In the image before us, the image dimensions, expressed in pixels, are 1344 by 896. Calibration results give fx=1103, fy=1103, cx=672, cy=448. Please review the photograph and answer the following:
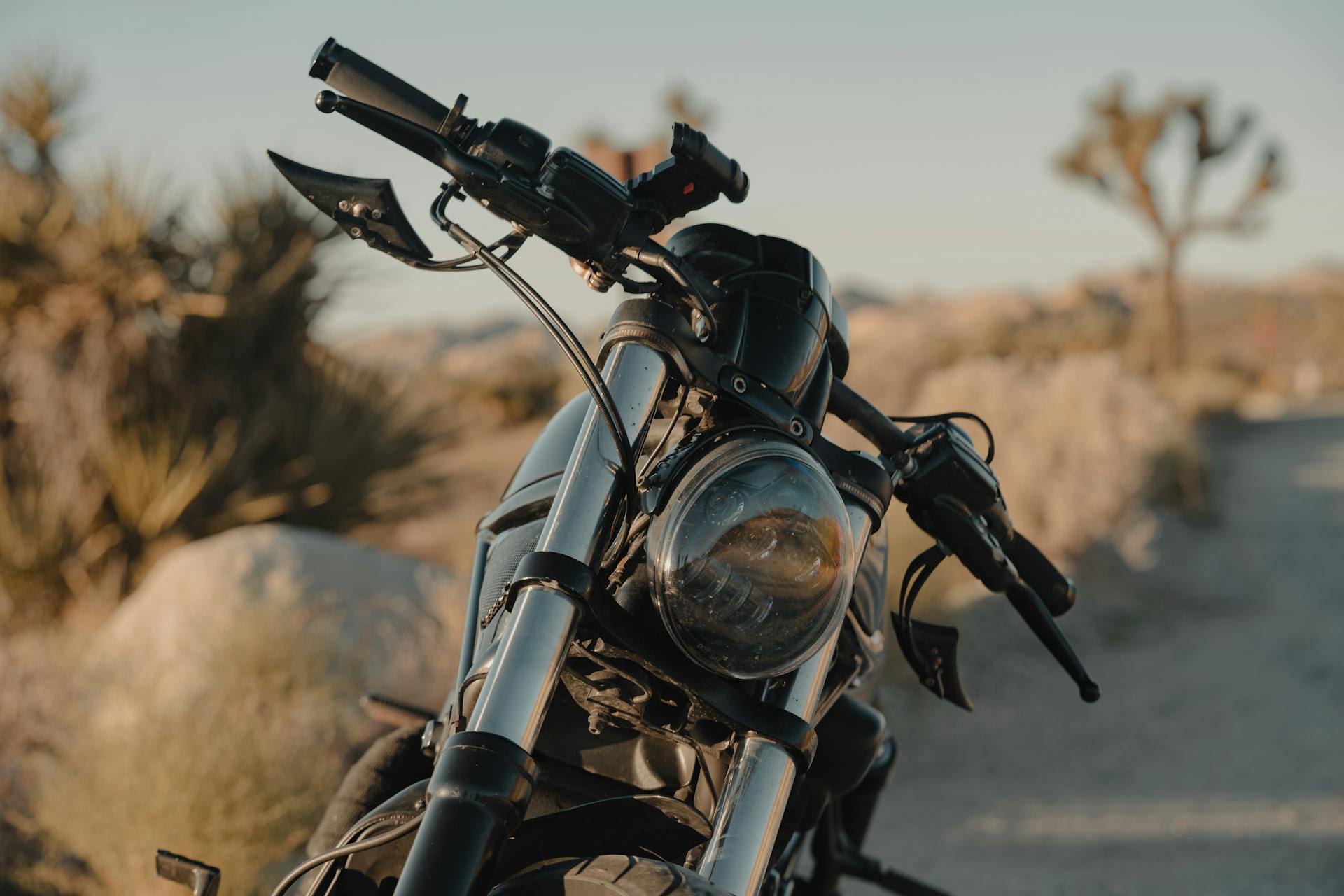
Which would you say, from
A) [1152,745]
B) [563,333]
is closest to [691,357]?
[563,333]

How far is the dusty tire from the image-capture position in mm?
1064

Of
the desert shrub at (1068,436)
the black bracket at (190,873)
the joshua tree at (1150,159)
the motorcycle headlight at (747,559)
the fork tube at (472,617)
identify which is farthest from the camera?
the joshua tree at (1150,159)

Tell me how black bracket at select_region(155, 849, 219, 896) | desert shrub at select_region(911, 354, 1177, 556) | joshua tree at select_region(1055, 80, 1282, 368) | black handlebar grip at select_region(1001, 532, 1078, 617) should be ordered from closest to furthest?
black bracket at select_region(155, 849, 219, 896)
black handlebar grip at select_region(1001, 532, 1078, 617)
desert shrub at select_region(911, 354, 1177, 556)
joshua tree at select_region(1055, 80, 1282, 368)

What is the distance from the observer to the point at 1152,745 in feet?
18.2

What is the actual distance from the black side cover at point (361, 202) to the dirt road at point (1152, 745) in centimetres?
362

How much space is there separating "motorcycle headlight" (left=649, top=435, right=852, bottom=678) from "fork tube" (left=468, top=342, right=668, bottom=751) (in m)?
0.08

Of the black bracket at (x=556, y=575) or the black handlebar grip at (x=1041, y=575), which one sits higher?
the black handlebar grip at (x=1041, y=575)

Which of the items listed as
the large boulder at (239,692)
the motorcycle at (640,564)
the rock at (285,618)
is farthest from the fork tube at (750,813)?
the rock at (285,618)

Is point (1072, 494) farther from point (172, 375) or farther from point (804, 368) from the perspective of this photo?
point (804, 368)

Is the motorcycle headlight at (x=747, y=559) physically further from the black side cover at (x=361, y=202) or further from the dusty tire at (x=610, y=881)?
the black side cover at (x=361, y=202)

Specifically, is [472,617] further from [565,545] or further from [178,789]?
[178,789]

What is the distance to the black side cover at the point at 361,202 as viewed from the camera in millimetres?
1228

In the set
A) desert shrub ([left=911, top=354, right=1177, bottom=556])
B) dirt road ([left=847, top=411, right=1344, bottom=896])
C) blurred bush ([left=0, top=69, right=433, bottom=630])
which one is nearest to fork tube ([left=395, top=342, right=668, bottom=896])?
dirt road ([left=847, top=411, right=1344, bottom=896])

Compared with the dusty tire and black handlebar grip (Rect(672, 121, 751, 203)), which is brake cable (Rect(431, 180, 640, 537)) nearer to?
black handlebar grip (Rect(672, 121, 751, 203))
